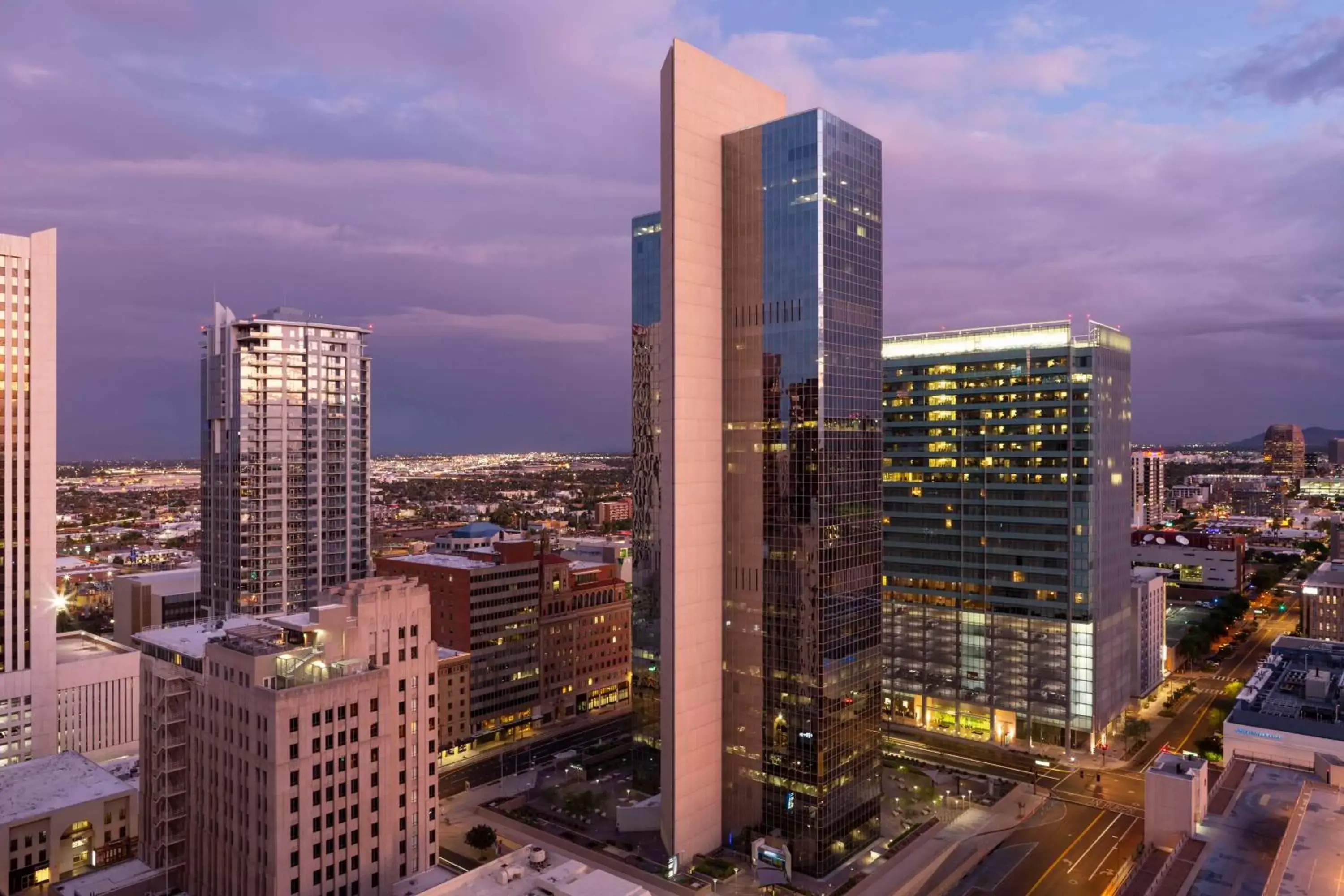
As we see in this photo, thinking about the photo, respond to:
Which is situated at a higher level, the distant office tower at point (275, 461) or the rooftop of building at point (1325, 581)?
the distant office tower at point (275, 461)

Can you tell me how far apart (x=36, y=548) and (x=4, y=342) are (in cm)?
2998

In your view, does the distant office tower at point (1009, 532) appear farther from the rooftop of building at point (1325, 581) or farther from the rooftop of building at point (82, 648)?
the rooftop of building at point (82, 648)

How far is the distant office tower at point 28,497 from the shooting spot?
391ft

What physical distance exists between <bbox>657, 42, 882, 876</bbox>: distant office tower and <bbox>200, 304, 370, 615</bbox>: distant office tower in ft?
316

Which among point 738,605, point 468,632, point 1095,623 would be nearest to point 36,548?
point 468,632

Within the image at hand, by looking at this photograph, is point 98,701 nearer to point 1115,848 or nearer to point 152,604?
point 152,604

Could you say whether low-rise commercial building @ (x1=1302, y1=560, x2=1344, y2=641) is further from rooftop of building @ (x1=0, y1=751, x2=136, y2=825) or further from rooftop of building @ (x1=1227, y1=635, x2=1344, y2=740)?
rooftop of building @ (x1=0, y1=751, x2=136, y2=825)

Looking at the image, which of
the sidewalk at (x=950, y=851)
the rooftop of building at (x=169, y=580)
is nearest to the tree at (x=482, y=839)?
the sidewalk at (x=950, y=851)

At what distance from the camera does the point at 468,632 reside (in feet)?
465

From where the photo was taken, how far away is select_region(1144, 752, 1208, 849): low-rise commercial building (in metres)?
83.0

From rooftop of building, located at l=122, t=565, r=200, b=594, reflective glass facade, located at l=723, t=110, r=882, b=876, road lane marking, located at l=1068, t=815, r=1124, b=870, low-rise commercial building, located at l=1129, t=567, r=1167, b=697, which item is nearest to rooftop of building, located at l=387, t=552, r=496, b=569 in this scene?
rooftop of building, located at l=122, t=565, r=200, b=594

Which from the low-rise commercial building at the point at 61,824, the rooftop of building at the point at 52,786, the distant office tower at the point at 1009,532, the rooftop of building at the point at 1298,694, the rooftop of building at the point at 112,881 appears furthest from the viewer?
the distant office tower at the point at 1009,532

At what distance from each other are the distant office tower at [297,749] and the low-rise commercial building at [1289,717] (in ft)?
312

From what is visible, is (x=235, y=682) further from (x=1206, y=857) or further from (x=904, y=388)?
(x=904, y=388)
